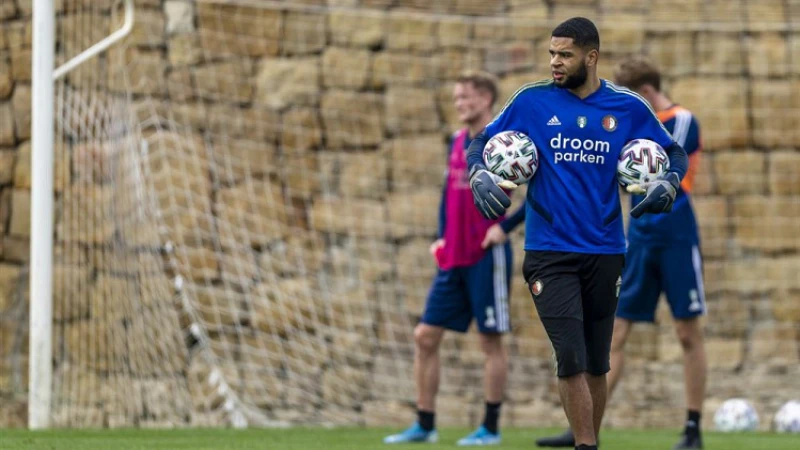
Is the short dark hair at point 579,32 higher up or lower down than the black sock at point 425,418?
higher up

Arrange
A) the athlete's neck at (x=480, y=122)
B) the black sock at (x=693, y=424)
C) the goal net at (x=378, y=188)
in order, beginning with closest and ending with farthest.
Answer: the black sock at (x=693, y=424) < the athlete's neck at (x=480, y=122) < the goal net at (x=378, y=188)

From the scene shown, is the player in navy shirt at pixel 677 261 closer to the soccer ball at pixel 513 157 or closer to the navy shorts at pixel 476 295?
the navy shorts at pixel 476 295

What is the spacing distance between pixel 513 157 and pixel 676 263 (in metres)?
2.23

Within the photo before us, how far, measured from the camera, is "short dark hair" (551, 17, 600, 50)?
5.29m

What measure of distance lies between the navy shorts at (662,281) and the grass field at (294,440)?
0.72 meters

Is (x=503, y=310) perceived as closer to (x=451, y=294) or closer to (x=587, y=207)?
(x=451, y=294)

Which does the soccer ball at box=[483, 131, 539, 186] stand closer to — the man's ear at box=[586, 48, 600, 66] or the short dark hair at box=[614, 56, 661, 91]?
the man's ear at box=[586, 48, 600, 66]

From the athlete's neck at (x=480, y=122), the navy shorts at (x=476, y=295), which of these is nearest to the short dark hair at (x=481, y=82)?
the athlete's neck at (x=480, y=122)

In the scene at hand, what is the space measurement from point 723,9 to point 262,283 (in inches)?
158

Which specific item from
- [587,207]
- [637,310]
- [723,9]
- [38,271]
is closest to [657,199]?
[587,207]

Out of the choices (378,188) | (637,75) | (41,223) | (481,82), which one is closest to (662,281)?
(637,75)

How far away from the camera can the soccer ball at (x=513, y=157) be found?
208 inches

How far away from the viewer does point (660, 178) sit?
5.32 m

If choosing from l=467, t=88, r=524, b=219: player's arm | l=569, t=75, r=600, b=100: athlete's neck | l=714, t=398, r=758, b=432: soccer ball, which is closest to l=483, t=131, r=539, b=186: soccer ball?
l=467, t=88, r=524, b=219: player's arm
